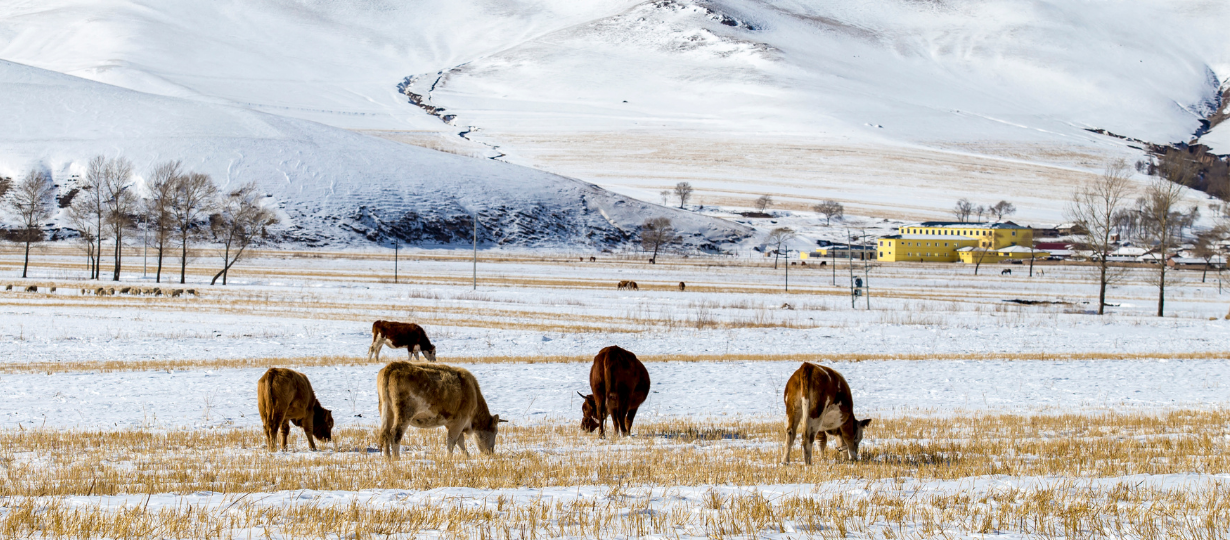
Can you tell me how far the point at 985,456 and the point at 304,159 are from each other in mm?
129780

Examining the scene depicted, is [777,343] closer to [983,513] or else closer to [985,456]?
[985,456]

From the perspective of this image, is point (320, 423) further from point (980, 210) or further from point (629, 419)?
point (980, 210)

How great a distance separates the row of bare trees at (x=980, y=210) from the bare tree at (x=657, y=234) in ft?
221


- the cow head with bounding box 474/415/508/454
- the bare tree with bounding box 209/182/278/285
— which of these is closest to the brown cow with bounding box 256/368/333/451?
the cow head with bounding box 474/415/508/454

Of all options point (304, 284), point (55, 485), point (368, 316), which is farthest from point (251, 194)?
point (55, 485)

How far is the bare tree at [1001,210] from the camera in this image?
174 m

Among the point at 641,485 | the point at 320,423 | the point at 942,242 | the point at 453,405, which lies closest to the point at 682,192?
the point at 942,242

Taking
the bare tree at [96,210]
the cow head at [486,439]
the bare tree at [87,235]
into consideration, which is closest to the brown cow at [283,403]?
the cow head at [486,439]

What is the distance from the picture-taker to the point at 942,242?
138 m

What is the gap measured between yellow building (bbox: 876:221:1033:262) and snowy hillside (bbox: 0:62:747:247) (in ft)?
68.3

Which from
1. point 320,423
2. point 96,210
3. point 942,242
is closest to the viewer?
point 320,423

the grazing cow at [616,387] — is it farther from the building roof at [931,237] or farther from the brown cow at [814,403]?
the building roof at [931,237]

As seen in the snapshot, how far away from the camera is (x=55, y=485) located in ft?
30.6

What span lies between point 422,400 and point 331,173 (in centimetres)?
12409
